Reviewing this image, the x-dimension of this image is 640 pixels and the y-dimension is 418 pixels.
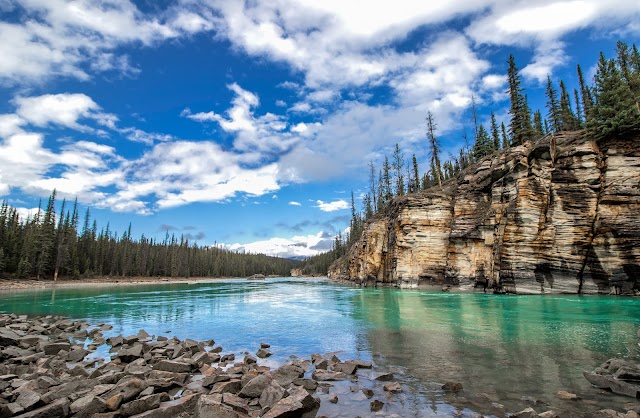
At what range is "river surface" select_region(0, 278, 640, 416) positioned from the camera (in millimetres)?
8916

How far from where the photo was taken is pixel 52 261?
78.6 m

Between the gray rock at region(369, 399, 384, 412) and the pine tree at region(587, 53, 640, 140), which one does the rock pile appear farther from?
the pine tree at region(587, 53, 640, 140)

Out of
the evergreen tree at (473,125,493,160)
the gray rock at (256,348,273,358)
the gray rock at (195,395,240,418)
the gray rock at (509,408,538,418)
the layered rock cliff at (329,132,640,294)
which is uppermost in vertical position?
the evergreen tree at (473,125,493,160)

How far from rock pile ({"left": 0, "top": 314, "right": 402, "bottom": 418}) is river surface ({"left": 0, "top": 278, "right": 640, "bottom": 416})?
1.49 metres

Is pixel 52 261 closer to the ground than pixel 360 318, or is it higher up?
higher up

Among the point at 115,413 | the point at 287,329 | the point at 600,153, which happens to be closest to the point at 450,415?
the point at 115,413

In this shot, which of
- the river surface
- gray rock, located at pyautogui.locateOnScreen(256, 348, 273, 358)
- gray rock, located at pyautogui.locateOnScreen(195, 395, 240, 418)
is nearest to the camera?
gray rock, located at pyautogui.locateOnScreen(195, 395, 240, 418)

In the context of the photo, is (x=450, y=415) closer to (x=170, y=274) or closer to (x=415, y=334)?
(x=415, y=334)

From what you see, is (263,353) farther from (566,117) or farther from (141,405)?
(566,117)

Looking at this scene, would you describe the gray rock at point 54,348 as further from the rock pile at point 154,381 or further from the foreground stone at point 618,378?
the foreground stone at point 618,378

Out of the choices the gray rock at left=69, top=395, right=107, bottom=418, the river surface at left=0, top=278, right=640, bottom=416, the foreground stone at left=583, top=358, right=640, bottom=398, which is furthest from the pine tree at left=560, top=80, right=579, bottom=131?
the gray rock at left=69, top=395, right=107, bottom=418

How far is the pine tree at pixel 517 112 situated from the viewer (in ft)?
170

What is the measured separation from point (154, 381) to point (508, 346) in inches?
547

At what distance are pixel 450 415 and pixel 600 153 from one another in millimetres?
40383
